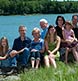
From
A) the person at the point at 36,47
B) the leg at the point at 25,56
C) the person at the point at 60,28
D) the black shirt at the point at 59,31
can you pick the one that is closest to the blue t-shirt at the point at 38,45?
the person at the point at 36,47

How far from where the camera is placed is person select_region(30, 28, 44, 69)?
8.81m

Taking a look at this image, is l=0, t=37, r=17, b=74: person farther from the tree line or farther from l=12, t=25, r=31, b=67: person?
the tree line

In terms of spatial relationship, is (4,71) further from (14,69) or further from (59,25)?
(59,25)

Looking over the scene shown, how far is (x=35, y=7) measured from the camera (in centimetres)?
10388

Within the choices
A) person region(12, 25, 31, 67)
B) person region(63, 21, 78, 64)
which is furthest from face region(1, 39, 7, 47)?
person region(63, 21, 78, 64)

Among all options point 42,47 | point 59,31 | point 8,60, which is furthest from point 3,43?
point 59,31

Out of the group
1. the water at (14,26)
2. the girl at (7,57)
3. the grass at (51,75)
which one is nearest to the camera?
the grass at (51,75)

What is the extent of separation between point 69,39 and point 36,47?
0.94 meters

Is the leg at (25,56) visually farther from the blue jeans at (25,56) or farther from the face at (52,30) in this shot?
the face at (52,30)

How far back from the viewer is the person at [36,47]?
8.81 m

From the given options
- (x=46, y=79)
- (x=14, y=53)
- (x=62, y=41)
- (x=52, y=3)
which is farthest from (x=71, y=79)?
(x=52, y=3)

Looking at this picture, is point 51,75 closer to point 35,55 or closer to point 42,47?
point 35,55

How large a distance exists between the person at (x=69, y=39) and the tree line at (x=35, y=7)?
87144mm

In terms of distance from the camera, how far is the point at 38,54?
8.90m
